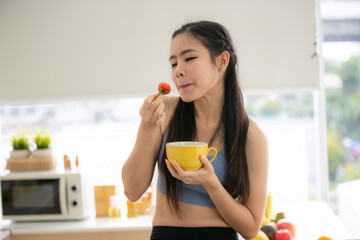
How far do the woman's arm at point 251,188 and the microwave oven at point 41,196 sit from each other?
1.41m

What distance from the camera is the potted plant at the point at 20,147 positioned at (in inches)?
88.4

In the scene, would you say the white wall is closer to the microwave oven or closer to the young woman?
the microwave oven

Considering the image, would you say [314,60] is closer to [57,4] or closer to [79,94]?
[79,94]

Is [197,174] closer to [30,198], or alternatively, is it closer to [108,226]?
[108,226]

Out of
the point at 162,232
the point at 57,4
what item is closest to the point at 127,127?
the point at 57,4

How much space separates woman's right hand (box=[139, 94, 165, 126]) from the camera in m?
0.93

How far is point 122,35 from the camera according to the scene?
238cm

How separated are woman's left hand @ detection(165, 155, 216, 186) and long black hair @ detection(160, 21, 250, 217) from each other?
0.48 ft

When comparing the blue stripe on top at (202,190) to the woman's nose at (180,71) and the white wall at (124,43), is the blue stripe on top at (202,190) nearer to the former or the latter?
the woman's nose at (180,71)

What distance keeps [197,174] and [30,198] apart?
5.57 feet

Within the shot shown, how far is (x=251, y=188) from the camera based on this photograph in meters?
1.03

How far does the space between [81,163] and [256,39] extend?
153cm

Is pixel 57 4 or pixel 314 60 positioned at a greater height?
pixel 57 4

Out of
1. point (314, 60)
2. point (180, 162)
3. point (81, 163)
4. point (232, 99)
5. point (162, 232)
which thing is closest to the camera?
point (180, 162)
